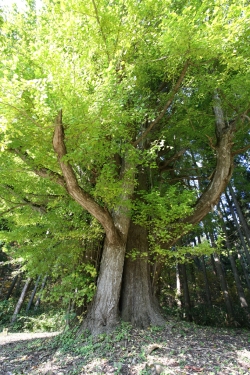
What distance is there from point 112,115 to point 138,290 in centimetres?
382

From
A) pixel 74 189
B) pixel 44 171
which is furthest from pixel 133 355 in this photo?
pixel 44 171

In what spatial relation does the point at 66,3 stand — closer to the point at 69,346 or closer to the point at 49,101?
the point at 49,101

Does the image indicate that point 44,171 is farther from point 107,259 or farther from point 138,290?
point 138,290

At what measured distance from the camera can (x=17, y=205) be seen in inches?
208

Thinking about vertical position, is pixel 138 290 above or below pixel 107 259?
below

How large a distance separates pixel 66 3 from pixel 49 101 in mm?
2103

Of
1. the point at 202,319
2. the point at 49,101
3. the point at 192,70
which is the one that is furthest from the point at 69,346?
the point at 202,319

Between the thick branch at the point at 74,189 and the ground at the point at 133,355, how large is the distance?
6.10ft

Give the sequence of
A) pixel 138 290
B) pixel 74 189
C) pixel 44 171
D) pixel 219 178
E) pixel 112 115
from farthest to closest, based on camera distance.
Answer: pixel 219 178
pixel 138 290
pixel 44 171
pixel 74 189
pixel 112 115

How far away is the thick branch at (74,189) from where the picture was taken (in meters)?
2.97

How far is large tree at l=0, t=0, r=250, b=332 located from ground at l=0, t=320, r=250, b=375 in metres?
0.47

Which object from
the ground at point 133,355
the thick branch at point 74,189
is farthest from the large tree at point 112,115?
the ground at point 133,355

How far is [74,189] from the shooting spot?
3590 mm

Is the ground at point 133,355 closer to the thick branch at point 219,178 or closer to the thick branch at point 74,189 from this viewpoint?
the thick branch at point 74,189
